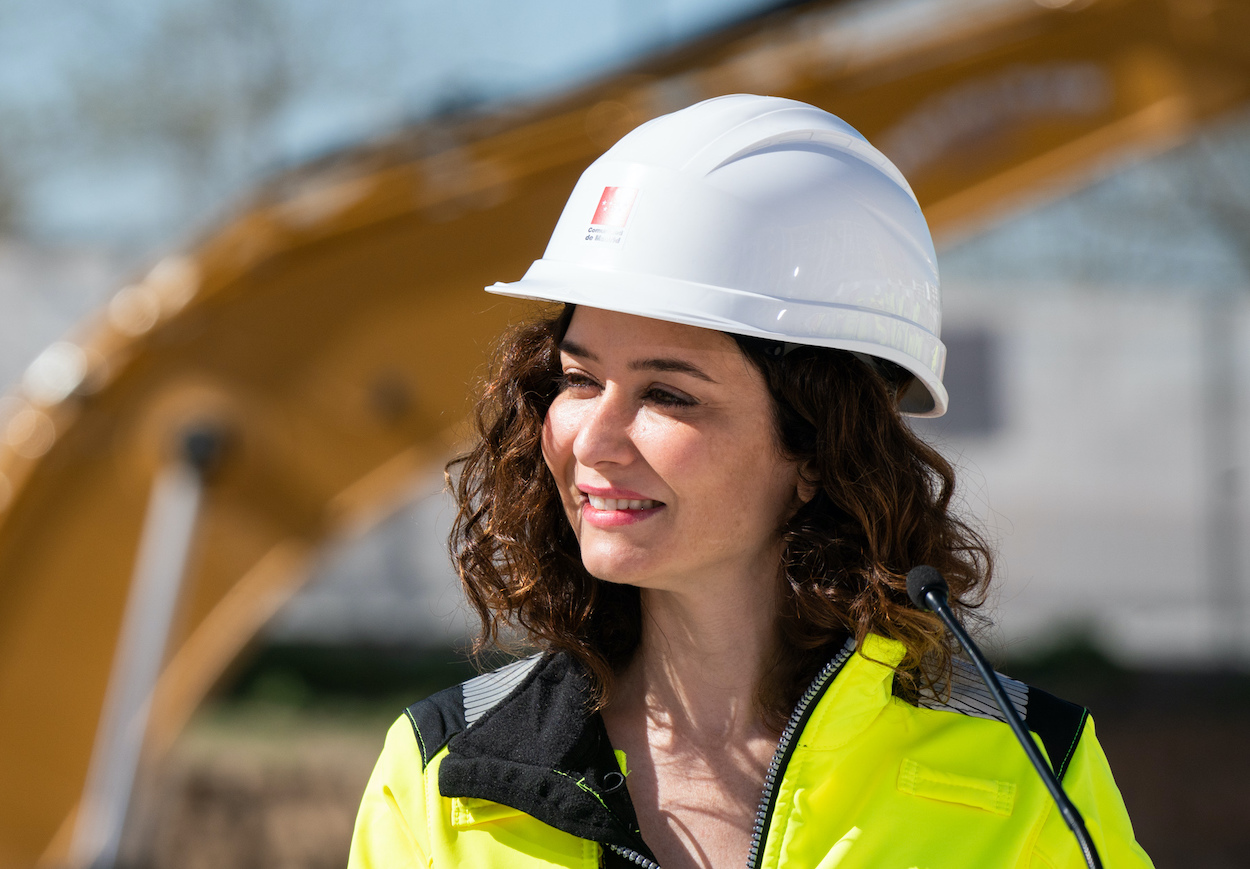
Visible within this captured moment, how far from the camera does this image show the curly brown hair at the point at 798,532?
1.93 metres

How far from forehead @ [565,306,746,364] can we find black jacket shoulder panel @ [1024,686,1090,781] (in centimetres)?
67

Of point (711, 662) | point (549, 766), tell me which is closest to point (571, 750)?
point (549, 766)

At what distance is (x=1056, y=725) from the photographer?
1.87 m

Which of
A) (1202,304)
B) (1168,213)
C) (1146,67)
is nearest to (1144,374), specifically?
(1202,304)

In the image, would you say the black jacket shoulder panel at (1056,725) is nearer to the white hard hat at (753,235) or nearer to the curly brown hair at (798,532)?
the curly brown hair at (798,532)

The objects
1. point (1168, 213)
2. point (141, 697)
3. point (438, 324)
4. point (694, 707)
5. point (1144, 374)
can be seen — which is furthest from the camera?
point (1144, 374)

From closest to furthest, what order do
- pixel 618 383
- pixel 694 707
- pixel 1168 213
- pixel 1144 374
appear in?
1. pixel 618 383
2. pixel 694 707
3. pixel 1168 213
4. pixel 1144 374

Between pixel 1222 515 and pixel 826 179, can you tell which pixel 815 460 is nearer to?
pixel 826 179

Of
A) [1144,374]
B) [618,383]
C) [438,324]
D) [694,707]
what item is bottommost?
[694,707]

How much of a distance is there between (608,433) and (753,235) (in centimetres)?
37

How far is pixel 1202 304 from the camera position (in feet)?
44.9

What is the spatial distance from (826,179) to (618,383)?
0.44 meters

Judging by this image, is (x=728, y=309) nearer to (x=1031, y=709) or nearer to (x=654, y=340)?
(x=654, y=340)

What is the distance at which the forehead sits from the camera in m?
1.87
